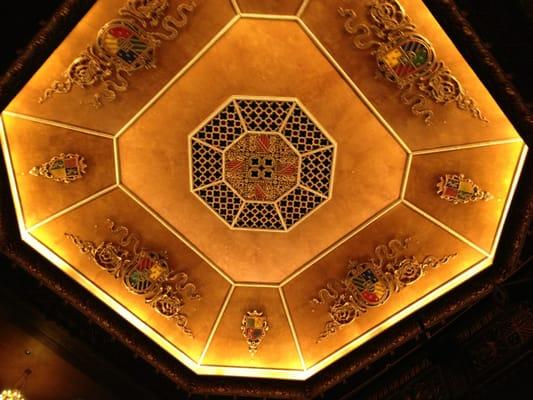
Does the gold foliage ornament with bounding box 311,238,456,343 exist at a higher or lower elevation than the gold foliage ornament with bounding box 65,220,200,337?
lower

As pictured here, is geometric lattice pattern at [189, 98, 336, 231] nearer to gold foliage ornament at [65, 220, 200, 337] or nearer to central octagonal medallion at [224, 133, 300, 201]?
central octagonal medallion at [224, 133, 300, 201]

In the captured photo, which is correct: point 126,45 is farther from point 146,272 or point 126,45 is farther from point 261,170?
point 146,272

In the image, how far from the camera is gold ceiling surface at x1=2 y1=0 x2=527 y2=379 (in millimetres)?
3574

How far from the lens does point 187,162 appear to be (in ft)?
13.8

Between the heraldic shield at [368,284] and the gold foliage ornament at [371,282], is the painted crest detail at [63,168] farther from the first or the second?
the heraldic shield at [368,284]

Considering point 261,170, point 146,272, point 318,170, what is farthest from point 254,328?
point 318,170

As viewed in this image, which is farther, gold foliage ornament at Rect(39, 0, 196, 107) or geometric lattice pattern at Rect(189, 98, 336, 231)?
geometric lattice pattern at Rect(189, 98, 336, 231)

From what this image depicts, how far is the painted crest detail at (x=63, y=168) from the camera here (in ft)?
13.2

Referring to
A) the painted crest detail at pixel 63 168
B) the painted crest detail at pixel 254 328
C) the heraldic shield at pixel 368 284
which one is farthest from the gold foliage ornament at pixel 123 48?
the heraldic shield at pixel 368 284

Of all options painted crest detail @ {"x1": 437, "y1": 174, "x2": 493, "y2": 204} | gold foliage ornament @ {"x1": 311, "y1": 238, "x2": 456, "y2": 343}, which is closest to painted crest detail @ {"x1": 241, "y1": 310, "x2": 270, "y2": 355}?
gold foliage ornament @ {"x1": 311, "y1": 238, "x2": 456, "y2": 343}

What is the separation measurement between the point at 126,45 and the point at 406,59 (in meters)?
2.11

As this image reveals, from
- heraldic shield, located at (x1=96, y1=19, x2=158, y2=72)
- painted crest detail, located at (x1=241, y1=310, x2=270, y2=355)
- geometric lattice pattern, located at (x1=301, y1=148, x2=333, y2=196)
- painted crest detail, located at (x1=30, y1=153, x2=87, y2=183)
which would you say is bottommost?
painted crest detail, located at (x1=241, y1=310, x2=270, y2=355)

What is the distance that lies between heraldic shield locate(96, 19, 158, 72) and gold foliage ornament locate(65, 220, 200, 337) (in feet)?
4.76

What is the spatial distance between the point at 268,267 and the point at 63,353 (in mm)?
1987
